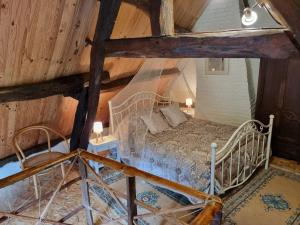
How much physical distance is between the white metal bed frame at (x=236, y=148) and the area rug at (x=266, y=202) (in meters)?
0.16

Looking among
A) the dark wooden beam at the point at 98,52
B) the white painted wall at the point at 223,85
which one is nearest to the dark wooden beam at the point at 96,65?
the dark wooden beam at the point at 98,52

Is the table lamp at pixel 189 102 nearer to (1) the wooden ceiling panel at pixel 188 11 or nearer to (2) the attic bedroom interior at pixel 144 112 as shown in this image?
(2) the attic bedroom interior at pixel 144 112

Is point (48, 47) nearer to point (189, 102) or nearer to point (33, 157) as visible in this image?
point (33, 157)

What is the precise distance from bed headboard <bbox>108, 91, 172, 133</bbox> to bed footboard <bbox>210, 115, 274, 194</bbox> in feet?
4.25

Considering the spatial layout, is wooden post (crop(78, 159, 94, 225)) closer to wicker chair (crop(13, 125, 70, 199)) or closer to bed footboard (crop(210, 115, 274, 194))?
wicker chair (crop(13, 125, 70, 199))

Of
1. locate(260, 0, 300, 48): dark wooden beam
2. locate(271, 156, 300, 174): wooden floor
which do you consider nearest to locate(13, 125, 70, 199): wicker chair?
locate(260, 0, 300, 48): dark wooden beam

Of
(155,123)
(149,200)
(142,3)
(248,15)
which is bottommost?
(149,200)

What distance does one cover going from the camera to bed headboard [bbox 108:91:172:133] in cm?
368

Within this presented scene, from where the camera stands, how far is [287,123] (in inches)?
160

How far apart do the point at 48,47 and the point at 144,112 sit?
66.1 inches

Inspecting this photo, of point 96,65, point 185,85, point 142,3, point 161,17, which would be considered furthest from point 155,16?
point 185,85

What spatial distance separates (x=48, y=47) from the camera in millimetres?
2662

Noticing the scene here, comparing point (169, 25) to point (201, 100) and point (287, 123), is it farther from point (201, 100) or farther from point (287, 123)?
point (287, 123)

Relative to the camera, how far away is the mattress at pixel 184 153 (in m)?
2.82
